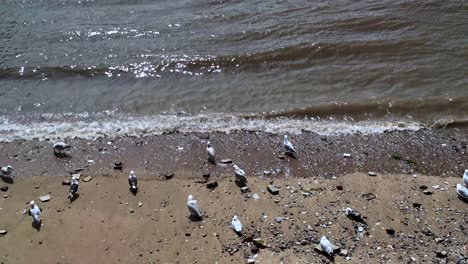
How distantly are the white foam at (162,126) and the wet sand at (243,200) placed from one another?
1.11ft

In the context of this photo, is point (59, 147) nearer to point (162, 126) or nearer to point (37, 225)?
point (162, 126)

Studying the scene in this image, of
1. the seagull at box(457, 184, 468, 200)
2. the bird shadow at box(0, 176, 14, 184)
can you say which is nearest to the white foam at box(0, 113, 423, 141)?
the bird shadow at box(0, 176, 14, 184)

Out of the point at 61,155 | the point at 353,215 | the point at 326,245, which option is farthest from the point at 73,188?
the point at 353,215

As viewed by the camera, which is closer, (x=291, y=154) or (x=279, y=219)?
(x=279, y=219)

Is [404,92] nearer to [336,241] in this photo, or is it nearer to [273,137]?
[273,137]

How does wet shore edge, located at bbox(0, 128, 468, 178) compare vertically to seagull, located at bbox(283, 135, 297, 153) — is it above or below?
below

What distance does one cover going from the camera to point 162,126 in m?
11.8

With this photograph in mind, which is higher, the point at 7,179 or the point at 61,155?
the point at 61,155

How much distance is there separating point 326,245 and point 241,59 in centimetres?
826

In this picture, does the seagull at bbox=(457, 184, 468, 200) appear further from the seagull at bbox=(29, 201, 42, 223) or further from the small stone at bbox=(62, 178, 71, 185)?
the seagull at bbox=(29, 201, 42, 223)

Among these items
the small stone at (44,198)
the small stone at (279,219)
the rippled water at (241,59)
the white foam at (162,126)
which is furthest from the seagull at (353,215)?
the small stone at (44,198)

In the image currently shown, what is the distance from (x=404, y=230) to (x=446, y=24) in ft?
32.2

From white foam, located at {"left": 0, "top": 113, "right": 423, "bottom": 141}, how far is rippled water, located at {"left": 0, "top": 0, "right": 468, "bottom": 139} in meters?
0.31

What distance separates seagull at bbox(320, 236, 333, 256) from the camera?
7.53 meters
